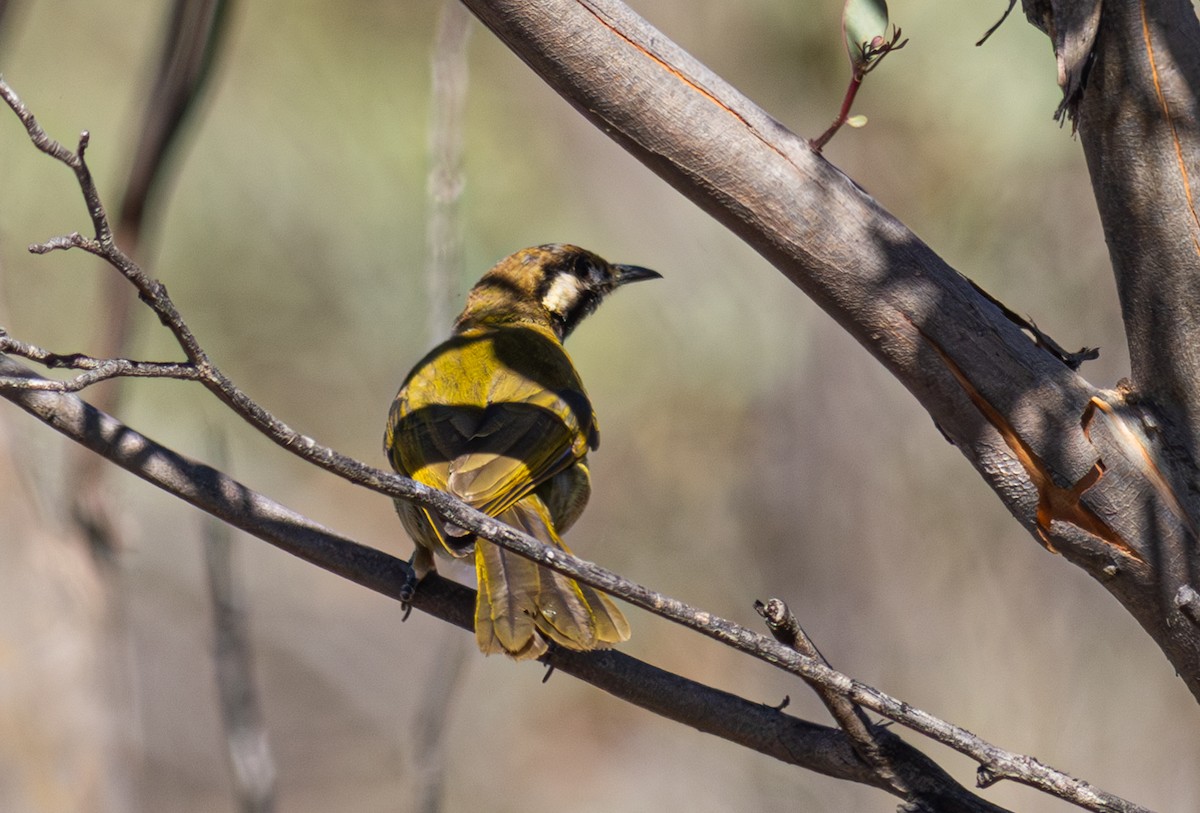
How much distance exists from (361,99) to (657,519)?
16.9 ft

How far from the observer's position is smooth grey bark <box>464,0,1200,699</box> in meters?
2.10

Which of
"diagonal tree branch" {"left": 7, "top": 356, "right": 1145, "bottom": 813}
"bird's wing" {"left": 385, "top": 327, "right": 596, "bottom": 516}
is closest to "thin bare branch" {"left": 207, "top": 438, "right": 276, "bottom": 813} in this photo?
"bird's wing" {"left": 385, "top": 327, "right": 596, "bottom": 516}

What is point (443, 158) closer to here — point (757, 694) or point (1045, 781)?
point (1045, 781)

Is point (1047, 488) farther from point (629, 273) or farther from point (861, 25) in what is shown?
point (629, 273)

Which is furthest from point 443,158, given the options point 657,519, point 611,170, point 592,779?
point 592,779

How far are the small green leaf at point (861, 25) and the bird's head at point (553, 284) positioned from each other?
2.90m

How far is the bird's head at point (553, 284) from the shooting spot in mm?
5172

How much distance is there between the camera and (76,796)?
141 inches

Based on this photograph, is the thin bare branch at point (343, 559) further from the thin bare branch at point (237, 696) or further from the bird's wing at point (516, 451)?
the bird's wing at point (516, 451)

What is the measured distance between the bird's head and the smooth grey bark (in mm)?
2993

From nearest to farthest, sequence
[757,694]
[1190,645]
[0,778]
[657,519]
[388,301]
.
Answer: [1190,645], [0,778], [757,694], [657,519], [388,301]

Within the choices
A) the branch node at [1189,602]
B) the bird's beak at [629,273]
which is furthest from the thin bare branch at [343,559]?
the bird's beak at [629,273]

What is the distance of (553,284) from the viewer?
5223 mm

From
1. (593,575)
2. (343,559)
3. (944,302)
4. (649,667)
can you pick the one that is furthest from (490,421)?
(593,575)
